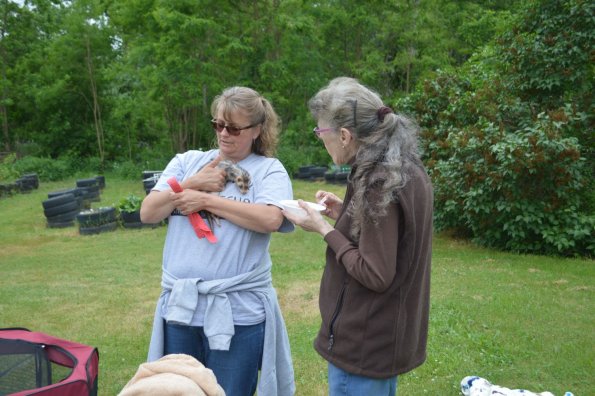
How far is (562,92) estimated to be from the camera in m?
8.34

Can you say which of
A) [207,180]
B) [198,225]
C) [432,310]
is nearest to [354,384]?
[198,225]

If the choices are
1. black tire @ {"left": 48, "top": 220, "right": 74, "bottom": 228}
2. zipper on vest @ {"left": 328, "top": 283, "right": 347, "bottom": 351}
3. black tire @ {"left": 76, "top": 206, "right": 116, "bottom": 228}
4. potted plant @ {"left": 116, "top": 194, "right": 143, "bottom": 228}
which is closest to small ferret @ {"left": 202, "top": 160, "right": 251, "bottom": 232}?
zipper on vest @ {"left": 328, "top": 283, "right": 347, "bottom": 351}

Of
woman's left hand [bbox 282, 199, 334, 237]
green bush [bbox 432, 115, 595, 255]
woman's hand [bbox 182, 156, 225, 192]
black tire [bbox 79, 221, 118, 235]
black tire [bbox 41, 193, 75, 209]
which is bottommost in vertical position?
black tire [bbox 79, 221, 118, 235]

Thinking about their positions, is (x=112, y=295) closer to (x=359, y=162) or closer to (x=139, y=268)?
(x=139, y=268)

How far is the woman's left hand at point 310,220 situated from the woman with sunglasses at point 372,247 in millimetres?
27

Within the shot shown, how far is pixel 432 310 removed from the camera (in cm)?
516

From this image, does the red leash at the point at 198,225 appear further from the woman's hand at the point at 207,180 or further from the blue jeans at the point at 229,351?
the blue jeans at the point at 229,351

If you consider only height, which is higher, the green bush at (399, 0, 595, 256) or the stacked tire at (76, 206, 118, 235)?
the green bush at (399, 0, 595, 256)

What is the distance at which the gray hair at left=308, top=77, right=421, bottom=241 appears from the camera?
1.65 m

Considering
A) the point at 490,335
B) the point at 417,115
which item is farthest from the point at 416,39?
the point at 490,335

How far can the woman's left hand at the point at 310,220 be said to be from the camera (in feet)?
6.17

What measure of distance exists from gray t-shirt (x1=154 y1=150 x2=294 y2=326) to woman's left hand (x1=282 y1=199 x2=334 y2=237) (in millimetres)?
162

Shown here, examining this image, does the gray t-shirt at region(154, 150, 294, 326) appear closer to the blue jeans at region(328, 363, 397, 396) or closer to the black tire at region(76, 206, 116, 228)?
the blue jeans at region(328, 363, 397, 396)

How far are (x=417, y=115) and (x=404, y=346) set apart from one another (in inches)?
345
